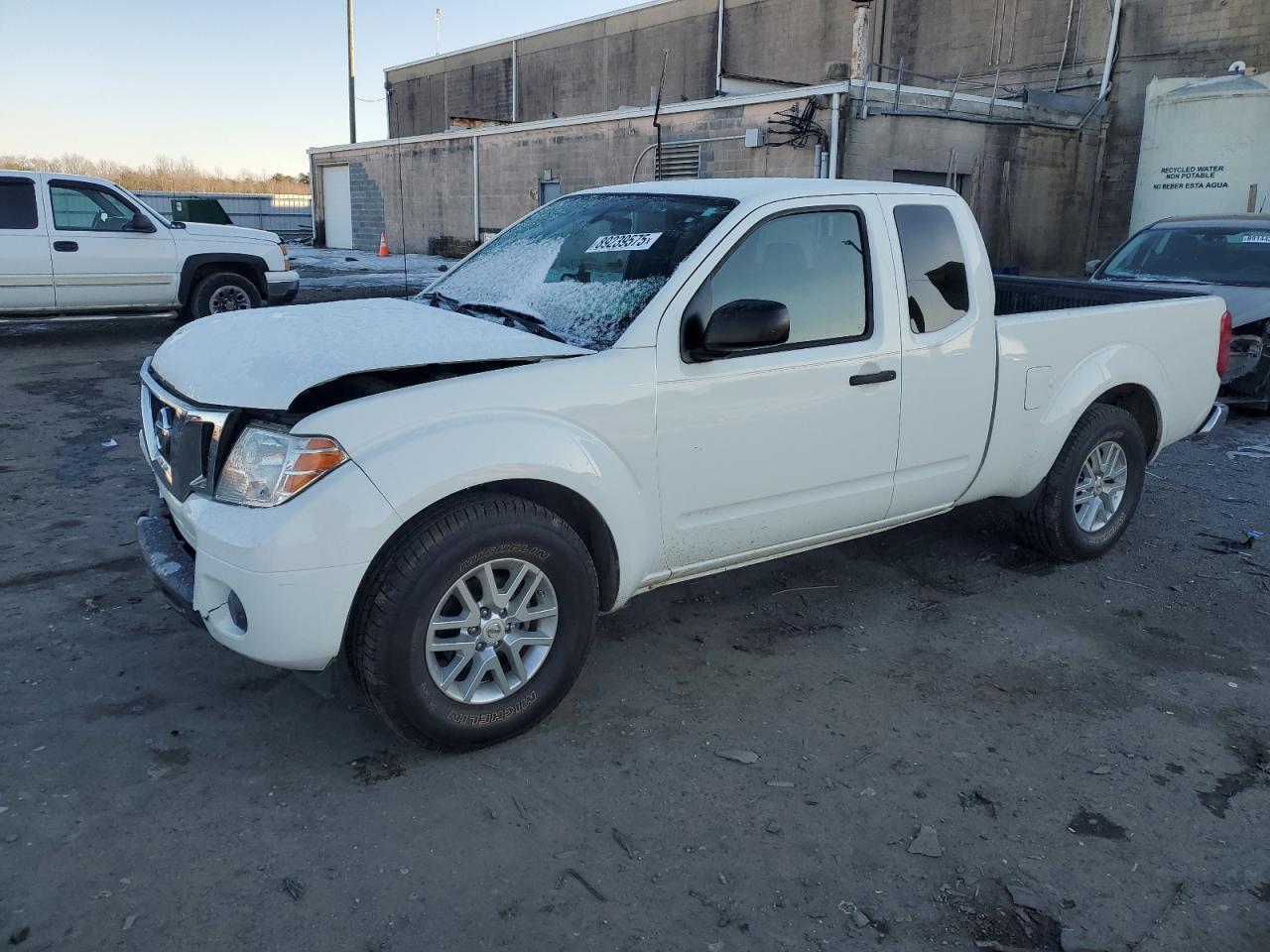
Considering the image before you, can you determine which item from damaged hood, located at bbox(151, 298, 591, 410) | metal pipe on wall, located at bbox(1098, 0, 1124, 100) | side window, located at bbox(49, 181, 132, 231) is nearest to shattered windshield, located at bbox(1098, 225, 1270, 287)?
damaged hood, located at bbox(151, 298, 591, 410)

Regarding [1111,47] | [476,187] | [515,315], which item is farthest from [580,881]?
[476,187]

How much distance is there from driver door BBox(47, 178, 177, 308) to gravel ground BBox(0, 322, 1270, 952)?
7.54 metres

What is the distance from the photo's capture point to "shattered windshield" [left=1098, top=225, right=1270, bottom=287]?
900 cm

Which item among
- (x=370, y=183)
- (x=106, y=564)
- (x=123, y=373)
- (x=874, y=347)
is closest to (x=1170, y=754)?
(x=874, y=347)

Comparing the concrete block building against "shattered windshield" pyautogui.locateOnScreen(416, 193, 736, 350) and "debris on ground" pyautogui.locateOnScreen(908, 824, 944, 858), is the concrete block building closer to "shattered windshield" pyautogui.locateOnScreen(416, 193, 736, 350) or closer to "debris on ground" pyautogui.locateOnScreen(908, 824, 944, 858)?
"shattered windshield" pyautogui.locateOnScreen(416, 193, 736, 350)

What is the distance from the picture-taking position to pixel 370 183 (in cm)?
3145

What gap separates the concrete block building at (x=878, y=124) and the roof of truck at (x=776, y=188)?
45.4ft

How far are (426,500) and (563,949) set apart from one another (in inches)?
50.7

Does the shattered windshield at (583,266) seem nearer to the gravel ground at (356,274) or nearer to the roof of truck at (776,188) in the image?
the roof of truck at (776,188)

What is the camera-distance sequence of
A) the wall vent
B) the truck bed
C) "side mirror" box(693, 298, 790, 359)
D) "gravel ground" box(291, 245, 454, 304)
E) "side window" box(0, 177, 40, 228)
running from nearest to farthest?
"side mirror" box(693, 298, 790, 359), the truck bed, "side window" box(0, 177, 40, 228), "gravel ground" box(291, 245, 454, 304), the wall vent

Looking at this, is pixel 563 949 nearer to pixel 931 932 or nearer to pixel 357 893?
pixel 357 893

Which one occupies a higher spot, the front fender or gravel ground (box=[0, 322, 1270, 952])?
the front fender

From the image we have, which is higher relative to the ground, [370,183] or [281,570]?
[370,183]

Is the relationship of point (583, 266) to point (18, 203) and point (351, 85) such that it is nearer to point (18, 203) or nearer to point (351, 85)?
point (18, 203)
